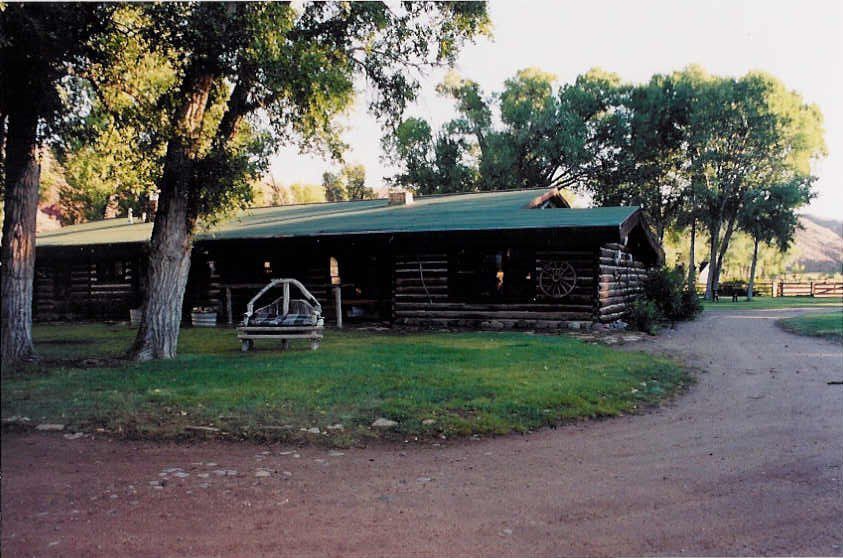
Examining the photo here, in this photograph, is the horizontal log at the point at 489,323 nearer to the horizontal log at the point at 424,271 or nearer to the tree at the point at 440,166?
the horizontal log at the point at 424,271

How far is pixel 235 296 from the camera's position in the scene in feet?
77.7

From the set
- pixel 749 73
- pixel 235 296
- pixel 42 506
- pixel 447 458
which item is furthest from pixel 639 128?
pixel 42 506

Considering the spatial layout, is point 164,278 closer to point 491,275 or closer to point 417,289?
point 417,289

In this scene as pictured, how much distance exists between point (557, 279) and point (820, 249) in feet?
373

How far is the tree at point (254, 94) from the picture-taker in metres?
9.62

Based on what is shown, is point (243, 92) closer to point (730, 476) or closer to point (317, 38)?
point (317, 38)

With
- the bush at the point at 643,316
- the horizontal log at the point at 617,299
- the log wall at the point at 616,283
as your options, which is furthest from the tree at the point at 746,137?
the bush at the point at 643,316

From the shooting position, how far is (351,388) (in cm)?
880

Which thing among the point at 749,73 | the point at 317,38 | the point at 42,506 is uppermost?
the point at 749,73

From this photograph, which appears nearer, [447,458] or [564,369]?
[447,458]

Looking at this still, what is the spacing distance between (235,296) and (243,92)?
44.8ft

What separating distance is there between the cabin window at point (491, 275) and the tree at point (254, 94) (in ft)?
25.5

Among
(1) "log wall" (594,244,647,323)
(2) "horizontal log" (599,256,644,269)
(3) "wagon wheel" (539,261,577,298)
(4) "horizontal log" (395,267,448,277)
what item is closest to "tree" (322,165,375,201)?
(4) "horizontal log" (395,267,448,277)

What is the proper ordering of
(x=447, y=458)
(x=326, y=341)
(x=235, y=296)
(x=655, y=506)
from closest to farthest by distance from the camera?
1. (x=655, y=506)
2. (x=447, y=458)
3. (x=326, y=341)
4. (x=235, y=296)
